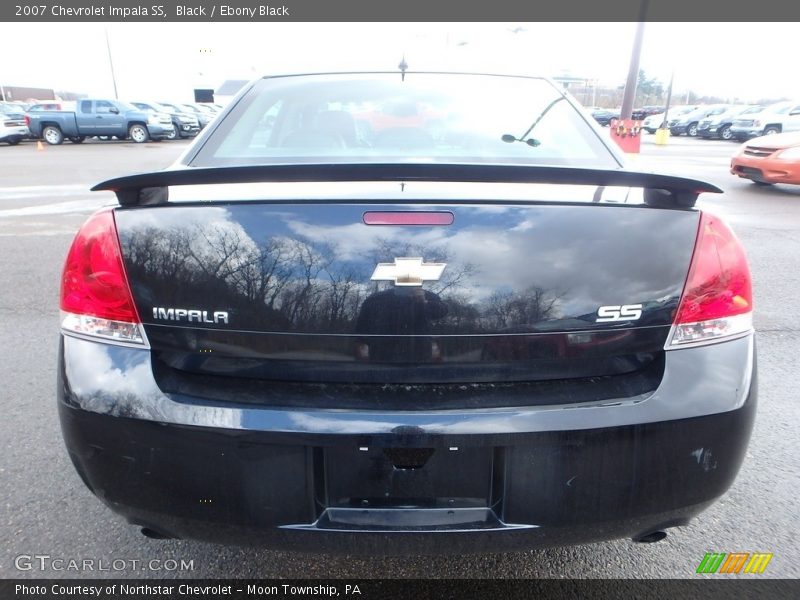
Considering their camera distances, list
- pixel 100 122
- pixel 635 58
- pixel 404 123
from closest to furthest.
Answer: pixel 404 123, pixel 635 58, pixel 100 122

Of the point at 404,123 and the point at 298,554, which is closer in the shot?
the point at 298,554

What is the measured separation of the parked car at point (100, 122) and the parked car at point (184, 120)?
2148 millimetres

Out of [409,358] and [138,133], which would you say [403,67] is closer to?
[409,358]

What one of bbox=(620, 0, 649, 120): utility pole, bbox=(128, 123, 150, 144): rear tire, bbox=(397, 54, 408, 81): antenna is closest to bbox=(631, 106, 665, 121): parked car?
bbox=(620, 0, 649, 120): utility pole

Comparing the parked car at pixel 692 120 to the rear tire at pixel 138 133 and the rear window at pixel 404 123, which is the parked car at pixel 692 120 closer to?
the rear tire at pixel 138 133

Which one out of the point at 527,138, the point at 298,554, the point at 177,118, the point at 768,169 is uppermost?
the point at 527,138

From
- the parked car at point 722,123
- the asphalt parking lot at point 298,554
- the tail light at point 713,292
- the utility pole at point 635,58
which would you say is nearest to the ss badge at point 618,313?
the tail light at point 713,292

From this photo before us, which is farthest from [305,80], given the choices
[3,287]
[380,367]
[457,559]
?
[3,287]

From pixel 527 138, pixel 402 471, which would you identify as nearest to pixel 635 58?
pixel 527 138

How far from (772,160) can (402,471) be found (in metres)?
Answer: 11.3

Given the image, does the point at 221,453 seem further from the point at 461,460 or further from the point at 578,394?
the point at 578,394

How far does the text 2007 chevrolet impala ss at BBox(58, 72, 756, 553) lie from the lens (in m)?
1.41

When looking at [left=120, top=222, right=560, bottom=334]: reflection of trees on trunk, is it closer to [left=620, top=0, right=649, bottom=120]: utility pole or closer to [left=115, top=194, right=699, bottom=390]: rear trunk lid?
[left=115, top=194, right=699, bottom=390]: rear trunk lid

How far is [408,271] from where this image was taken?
55.2 inches
